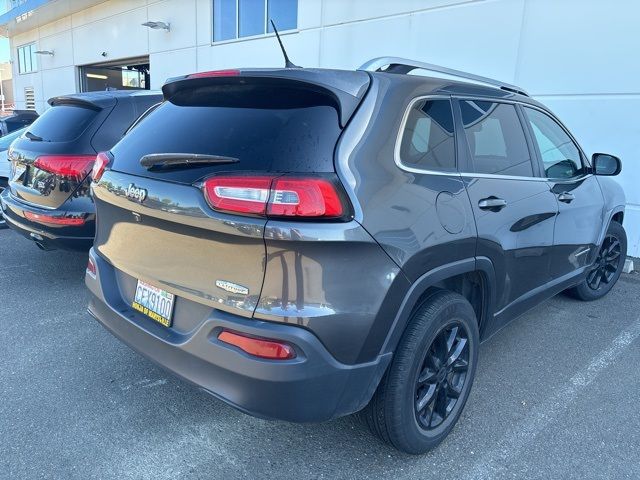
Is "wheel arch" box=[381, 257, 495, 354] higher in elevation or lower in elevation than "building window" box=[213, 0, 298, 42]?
lower

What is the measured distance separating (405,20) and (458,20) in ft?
3.38

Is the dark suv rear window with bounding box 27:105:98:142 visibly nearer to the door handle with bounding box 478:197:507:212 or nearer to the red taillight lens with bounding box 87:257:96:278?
the red taillight lens with bounding box 87:257:96:278

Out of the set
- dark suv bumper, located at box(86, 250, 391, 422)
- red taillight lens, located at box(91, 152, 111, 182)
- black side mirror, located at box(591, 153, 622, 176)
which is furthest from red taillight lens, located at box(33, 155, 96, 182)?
black side mirror, located at box(591, 153, 622, 176)

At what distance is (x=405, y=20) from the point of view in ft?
27.3

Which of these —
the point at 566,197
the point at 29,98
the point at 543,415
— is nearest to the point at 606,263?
the point at 566,197

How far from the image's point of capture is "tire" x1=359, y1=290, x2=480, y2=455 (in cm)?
223

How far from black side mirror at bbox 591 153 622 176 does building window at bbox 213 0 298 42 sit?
26.7 ft

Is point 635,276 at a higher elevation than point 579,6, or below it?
below

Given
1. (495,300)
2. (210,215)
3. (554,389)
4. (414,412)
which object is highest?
(210,215)

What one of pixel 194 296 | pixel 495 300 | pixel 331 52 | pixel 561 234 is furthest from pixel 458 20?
pixel 194 296

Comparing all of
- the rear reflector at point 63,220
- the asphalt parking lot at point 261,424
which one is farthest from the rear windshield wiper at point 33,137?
the asphalt parking lot at point 261,424

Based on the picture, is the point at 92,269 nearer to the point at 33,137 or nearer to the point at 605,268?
the point at 33,137

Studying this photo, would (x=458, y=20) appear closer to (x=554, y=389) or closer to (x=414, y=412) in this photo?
(x=554, y=389)

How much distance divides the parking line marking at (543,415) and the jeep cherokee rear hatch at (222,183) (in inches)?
58.8
